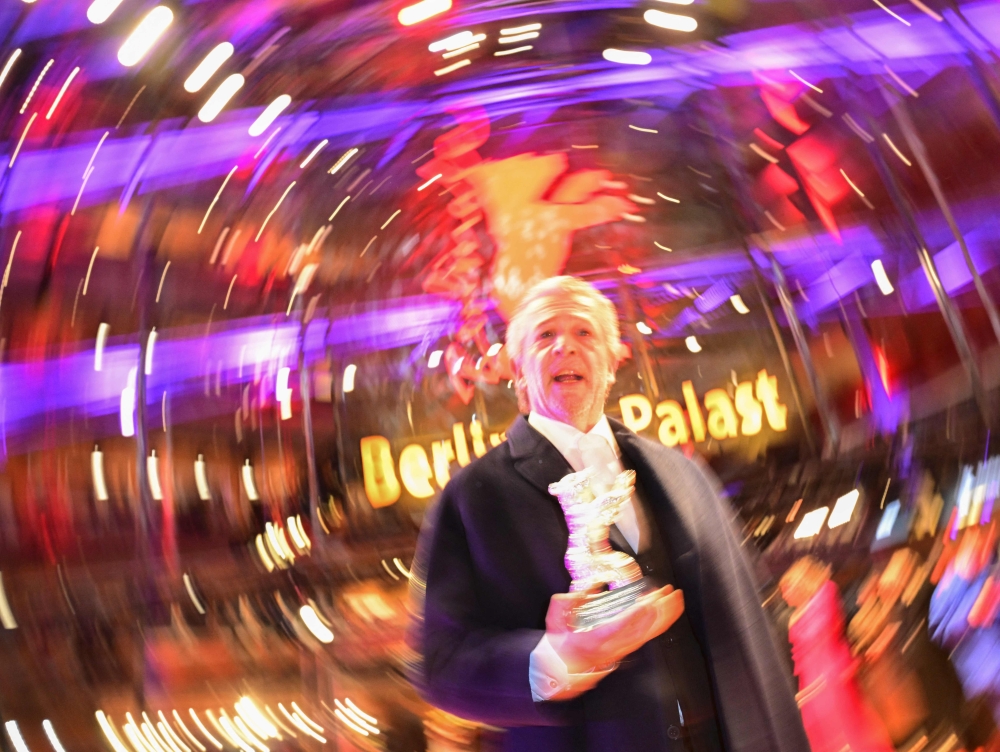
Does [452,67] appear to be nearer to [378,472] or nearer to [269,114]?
[269,114]

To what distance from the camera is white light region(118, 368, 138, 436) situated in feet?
6.47

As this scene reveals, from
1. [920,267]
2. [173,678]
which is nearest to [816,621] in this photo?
[920,267]

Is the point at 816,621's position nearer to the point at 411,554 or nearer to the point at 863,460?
the point at 863,460

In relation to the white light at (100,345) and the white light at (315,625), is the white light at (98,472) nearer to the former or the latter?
the white light at (100,345)

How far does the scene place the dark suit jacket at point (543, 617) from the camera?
120cm

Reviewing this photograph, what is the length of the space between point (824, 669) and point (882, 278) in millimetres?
1114

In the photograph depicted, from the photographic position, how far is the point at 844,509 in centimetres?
238

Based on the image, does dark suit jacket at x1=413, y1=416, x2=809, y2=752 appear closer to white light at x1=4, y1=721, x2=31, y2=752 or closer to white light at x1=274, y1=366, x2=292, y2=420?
white light at x1=4, y1=721, x2=31, y2=752

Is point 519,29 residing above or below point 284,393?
above

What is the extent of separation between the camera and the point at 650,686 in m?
1.22

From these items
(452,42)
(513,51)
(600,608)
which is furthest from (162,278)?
(600,608)

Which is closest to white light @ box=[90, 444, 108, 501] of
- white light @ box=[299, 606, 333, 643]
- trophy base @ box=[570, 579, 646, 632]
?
white light @ box=[299, 606, 333, 643]

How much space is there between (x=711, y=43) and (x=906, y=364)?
1098mm

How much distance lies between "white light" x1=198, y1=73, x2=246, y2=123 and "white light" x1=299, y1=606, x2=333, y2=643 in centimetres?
135
